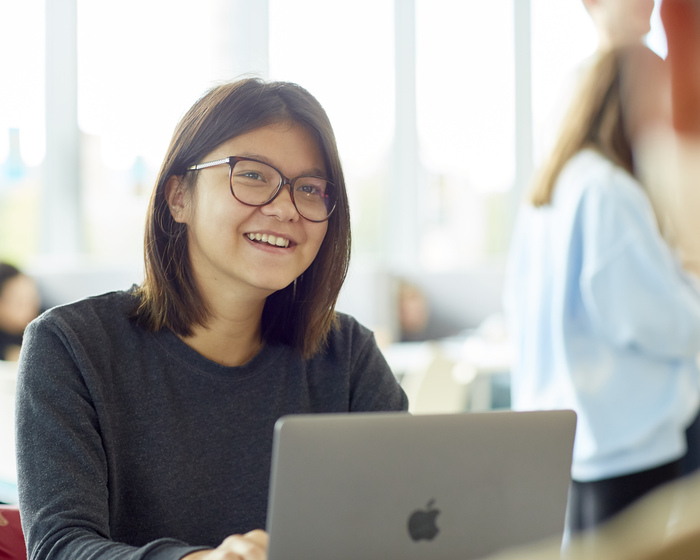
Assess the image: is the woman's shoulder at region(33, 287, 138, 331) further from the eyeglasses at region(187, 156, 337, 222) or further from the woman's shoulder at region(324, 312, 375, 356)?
the woman's shoulder at region(324, 312, 375, 356)

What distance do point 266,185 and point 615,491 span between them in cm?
104

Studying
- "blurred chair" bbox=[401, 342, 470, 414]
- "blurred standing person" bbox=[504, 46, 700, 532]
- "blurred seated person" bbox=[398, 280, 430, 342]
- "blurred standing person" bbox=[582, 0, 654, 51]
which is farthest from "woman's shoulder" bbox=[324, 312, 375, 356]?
"blurred seated person" bbox=[398, 280, 430, 342]

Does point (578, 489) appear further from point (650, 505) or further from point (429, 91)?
point (429, 91)

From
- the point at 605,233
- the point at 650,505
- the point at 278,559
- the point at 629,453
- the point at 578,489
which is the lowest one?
the point at 578,489

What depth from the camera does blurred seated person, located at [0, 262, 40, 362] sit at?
372 cm

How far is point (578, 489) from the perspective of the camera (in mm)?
1667

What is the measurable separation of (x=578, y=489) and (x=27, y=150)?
4.68m

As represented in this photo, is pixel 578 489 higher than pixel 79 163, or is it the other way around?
pixel 79 163

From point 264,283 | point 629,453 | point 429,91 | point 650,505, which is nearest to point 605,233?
point 629,453

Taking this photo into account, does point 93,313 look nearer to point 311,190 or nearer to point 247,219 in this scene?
point 247,219

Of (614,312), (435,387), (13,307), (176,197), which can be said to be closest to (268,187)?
(176,197)

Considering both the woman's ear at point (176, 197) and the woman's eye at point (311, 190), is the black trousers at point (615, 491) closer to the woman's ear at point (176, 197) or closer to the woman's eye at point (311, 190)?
the woman's eye at point (311, 190)

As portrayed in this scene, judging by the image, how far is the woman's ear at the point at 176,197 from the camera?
1276 millimetres

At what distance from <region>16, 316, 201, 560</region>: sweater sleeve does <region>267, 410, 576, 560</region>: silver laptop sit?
0.23 meters
